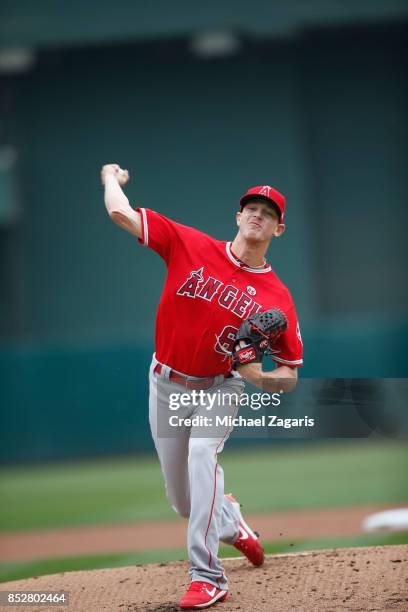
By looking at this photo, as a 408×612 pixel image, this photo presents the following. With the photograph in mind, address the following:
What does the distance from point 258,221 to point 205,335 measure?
0.60 meters

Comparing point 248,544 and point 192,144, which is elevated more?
point 192,144

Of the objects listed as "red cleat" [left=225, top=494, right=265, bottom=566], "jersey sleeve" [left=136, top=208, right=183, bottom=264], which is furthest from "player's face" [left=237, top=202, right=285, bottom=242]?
"red cleat" [left=225, top=494, right=265, bottom=566]

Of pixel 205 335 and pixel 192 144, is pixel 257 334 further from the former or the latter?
pixel 192 144

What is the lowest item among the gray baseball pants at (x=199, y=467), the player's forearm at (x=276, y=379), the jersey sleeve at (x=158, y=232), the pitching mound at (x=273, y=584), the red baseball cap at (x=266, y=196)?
the pitching mound at (x=273, y=584)

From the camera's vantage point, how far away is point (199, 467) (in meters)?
4.31

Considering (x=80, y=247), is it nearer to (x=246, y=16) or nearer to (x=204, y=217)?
(x=204, y=217)

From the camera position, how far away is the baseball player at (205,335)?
433 cm

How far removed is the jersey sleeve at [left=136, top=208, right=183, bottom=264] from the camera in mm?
4512

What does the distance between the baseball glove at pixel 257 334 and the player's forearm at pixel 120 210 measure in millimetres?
714

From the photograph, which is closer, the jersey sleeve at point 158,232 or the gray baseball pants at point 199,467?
the gray baseball pants at point 199,467

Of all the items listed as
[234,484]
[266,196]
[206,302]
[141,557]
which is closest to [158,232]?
[206,302]

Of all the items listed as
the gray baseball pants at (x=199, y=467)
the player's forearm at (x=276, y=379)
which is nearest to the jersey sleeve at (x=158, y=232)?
the gray baseball pants at (x=199, y=467)

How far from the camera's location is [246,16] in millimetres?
13688

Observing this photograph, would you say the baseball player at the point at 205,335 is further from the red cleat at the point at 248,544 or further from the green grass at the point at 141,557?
the green grass at the point at 141,557
